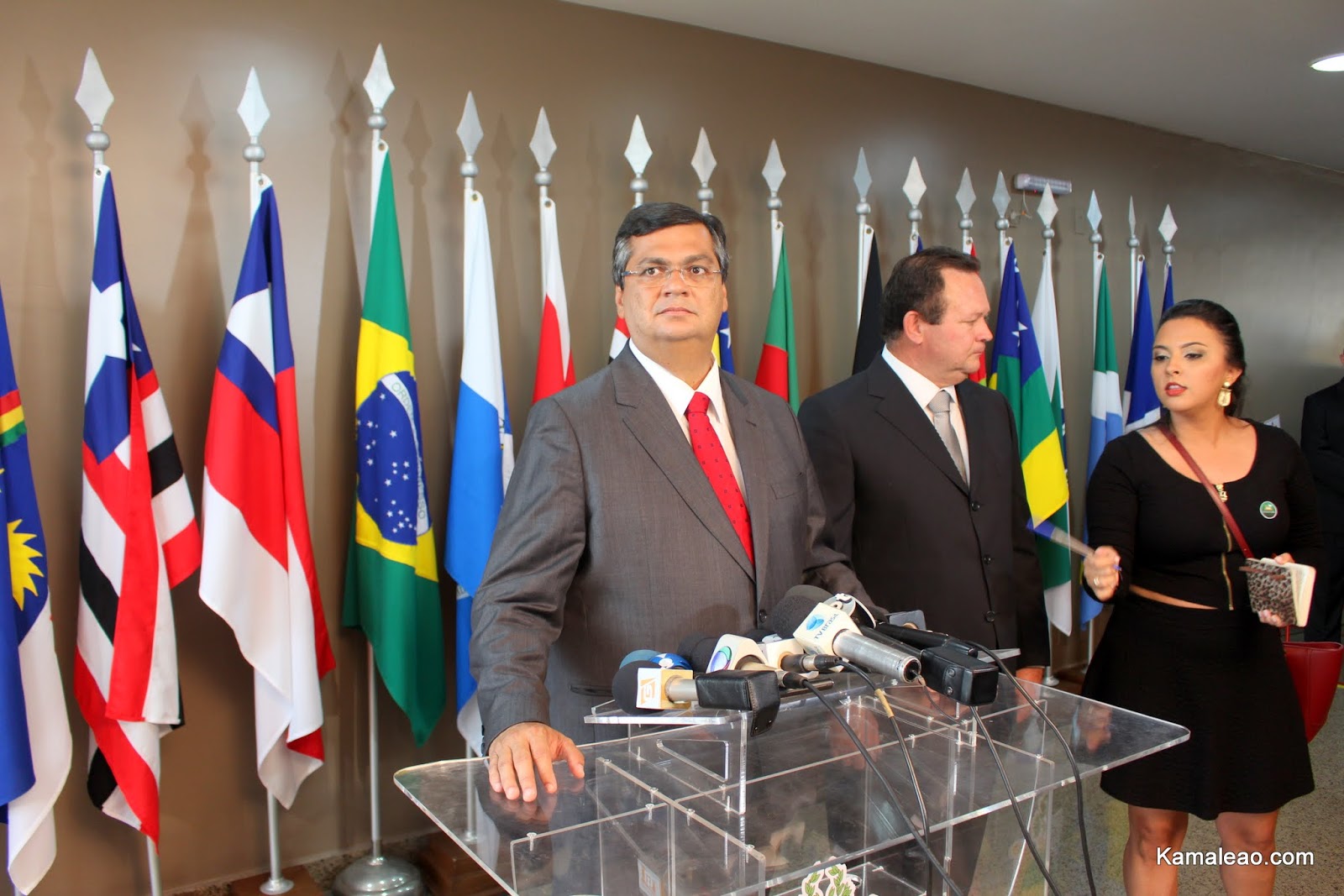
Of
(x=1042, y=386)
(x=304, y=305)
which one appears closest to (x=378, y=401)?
(x=304, y=305)

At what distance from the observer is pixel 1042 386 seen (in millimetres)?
3994

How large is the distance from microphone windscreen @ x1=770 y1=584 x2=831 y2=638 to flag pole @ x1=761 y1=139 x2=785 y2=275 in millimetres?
2333

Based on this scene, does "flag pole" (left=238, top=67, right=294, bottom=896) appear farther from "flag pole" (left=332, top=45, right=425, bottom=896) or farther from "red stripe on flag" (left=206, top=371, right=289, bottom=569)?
"red stripe on flag" (left=206, top=371, right=289, bottom=569)

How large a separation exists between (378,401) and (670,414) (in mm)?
1325

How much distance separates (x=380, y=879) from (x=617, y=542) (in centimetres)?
169

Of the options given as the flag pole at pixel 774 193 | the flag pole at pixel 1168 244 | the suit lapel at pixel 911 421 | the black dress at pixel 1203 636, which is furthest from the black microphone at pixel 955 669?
the flag pole at pixel 1168 244

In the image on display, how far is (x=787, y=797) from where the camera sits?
3.59ft

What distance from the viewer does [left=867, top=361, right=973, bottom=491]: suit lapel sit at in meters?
2.32

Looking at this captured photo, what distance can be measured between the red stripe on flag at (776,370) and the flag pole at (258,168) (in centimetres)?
172

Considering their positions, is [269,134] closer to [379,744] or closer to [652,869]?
[379,744]

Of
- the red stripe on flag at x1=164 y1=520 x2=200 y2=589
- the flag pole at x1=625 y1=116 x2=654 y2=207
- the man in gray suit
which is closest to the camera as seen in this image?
the man in gray suit

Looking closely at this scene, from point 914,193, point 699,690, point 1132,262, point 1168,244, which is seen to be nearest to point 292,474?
point 699,690

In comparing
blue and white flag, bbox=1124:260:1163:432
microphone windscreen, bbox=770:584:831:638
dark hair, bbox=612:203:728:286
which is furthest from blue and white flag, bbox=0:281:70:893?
blue and white flag, bbox=1124:260:1163:432

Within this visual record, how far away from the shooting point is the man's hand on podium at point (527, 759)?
3.61 ft
